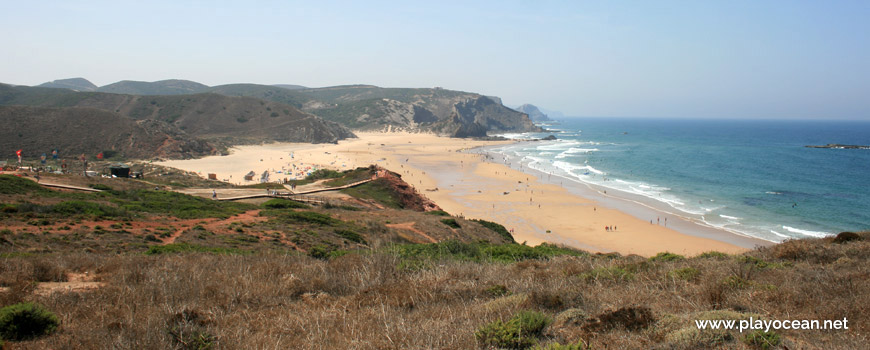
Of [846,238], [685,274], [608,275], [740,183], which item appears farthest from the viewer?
[740,183]

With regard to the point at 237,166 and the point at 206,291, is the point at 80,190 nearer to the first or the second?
the point at 206,291

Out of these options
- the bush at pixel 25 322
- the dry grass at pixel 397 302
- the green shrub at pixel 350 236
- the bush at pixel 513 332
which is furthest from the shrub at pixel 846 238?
the bush at pixel 25 322

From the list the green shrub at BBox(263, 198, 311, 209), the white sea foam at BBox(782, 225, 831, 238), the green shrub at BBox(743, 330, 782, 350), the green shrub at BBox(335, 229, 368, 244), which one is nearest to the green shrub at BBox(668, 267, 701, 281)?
the green shrub at BBox(743, 330, 782, 350)

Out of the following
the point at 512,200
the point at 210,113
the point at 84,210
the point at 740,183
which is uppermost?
the point at 210,113

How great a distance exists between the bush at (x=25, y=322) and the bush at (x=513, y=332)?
4.43m

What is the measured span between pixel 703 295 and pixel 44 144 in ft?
223

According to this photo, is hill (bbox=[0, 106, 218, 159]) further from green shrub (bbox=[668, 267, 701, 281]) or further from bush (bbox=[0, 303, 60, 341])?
green shrub (bbox=[668, 267, 701, 281])

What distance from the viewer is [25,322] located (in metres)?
4.38

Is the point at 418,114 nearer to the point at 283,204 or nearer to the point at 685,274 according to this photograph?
the point at 283,204

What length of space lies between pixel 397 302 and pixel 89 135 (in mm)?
68611

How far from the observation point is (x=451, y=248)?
12.1 metres

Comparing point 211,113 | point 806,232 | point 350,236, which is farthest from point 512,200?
point 211,113

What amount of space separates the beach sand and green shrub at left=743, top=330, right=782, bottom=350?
2014 cm

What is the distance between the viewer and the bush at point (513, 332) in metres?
4.16
